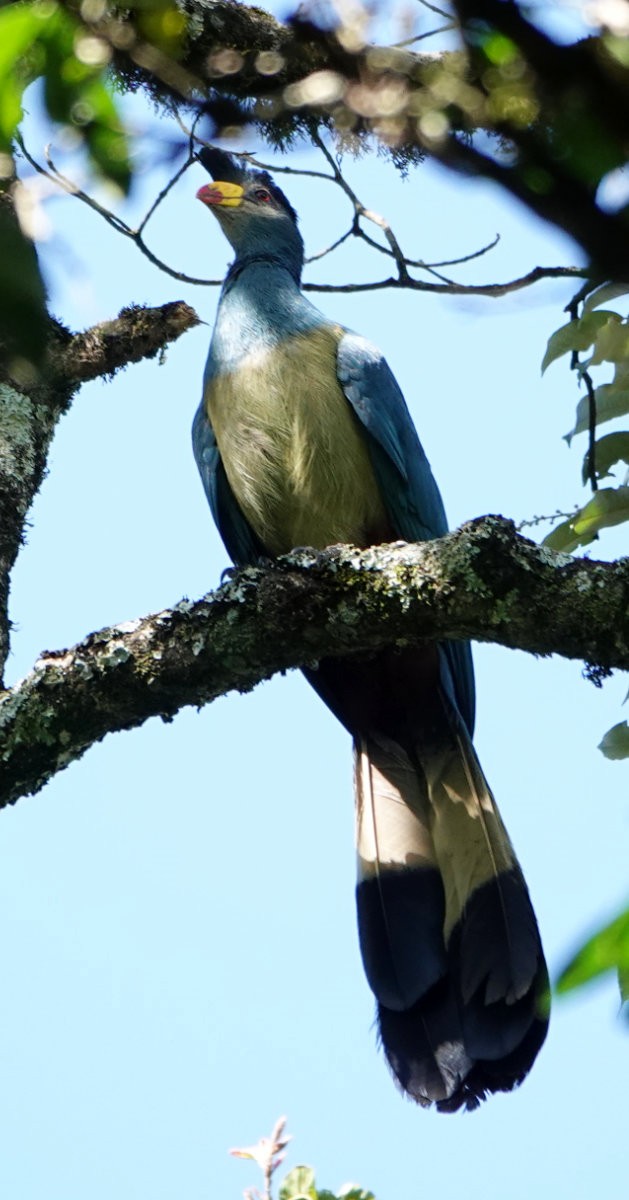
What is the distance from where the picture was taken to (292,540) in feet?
15.0

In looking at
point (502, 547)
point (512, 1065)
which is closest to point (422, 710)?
point (512, 1065)

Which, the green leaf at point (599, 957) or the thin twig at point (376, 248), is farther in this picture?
the thin twig at point (376, 248)

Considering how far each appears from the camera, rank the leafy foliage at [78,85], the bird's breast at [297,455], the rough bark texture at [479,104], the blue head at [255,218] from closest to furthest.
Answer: the rough bark texture at [479,104] < the leafy foliage at [78,85] < the bird's breast at [297,455] < the blue head at [255,218]

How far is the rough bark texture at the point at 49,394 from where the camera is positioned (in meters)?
3.60

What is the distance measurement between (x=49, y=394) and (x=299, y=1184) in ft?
7.09

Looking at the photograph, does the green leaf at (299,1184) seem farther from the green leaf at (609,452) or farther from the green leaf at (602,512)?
the green leaf at (609,452)

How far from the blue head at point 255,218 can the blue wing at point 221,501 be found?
907mm

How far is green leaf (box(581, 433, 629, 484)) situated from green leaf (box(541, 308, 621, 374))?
223 mm

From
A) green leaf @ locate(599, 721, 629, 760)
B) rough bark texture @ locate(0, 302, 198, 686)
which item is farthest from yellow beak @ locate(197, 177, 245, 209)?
green leaf @ locate(599, 721, 629, 760)

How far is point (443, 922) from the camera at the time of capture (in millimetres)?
4129

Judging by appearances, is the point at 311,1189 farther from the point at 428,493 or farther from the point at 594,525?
the point at 428,493

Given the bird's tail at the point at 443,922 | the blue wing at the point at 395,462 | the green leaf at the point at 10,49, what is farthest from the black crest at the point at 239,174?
the green leaf at the point at 10,49

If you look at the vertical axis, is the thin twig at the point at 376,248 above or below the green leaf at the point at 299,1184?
above

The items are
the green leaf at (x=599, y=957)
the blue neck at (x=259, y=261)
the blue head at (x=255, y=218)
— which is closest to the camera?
the green leaf at (x=599, y=957)
